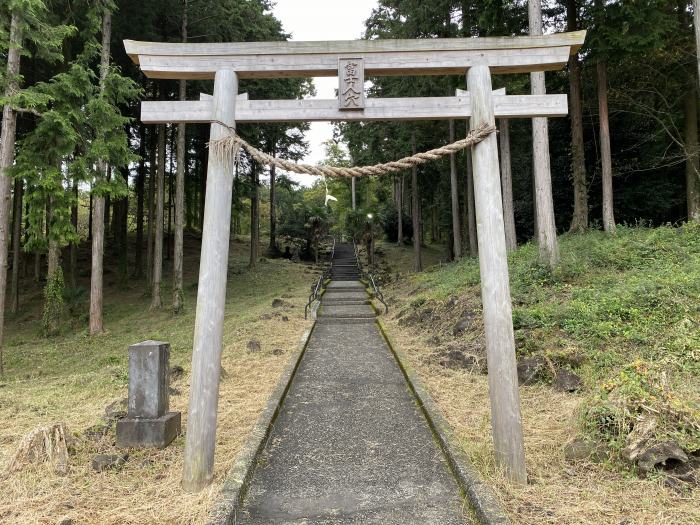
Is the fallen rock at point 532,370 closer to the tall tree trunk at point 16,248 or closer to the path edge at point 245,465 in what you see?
the path edge at point 245,465

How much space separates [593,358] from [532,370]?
2.40ft

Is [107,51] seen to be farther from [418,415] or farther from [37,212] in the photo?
[418,415]

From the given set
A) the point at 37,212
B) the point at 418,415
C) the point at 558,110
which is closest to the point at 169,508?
the point at 418,415

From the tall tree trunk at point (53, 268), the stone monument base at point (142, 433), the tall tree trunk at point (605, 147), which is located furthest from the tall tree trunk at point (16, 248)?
the tall tree trunk at point (605, 147)

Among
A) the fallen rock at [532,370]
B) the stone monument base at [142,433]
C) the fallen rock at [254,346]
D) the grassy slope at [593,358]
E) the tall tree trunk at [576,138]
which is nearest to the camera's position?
the grassy slope at [593,358]

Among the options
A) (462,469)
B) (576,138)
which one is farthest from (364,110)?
(576,138)

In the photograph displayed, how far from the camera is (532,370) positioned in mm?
5285

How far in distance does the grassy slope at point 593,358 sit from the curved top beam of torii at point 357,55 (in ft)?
10.3

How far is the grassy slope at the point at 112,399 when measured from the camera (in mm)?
3031

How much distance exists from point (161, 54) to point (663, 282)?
287 inches

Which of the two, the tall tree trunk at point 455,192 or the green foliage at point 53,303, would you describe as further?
the tall tree trunk at point 455,192

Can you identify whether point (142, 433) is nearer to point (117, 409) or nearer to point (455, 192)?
point (117, 409)

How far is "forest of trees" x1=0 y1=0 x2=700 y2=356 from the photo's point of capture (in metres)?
9.10

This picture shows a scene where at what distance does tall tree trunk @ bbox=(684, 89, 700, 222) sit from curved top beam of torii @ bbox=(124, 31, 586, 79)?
10.5 metres
